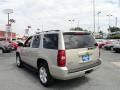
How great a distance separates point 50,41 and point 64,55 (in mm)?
886

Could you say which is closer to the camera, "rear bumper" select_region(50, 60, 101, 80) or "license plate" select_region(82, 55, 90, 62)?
"rear bumper" select_region(50, 60, 101, 80)

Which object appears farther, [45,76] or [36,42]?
[36,42]

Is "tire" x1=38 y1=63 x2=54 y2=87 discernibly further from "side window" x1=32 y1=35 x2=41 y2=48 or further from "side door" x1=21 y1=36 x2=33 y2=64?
"side door" x1=21 y1=36 x2=33 y2=64

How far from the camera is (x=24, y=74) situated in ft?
28.1

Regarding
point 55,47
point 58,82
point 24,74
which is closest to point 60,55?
point 55,47

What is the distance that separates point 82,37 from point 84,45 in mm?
292

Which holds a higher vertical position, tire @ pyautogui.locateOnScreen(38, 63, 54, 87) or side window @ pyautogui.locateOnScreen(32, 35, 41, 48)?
side window @ pyautogui.locateOnScreen(32, 35, 41, 48)

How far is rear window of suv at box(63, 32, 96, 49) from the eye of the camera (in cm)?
616

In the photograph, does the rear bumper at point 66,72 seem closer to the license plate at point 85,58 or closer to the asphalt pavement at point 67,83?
the license plate at point 85,58

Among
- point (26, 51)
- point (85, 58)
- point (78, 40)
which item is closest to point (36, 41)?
point (26, 51)

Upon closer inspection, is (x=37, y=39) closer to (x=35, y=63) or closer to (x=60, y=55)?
(x=35, y=63)

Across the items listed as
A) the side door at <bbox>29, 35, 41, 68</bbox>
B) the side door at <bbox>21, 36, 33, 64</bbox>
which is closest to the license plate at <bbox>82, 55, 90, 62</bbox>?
the side door at <bbox>29, 35, 41, 68</bbox>

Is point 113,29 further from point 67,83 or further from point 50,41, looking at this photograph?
point 50,41

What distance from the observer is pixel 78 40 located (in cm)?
646
